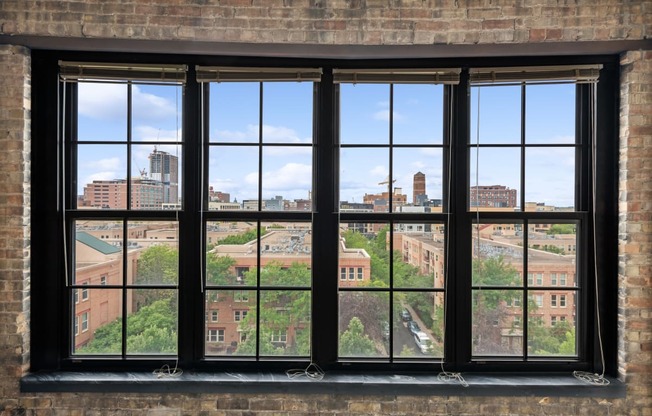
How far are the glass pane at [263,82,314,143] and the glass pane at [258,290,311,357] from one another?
3.42 feet

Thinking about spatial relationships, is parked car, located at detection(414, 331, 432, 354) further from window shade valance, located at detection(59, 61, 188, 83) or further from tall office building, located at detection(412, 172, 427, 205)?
window shade valance, located at detection(59, 61, 188, 83)

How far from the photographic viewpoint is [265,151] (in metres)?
2.67

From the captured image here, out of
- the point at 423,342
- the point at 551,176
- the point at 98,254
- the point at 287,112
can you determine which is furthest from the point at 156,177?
the point at 551,176

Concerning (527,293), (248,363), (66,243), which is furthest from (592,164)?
(66,243)

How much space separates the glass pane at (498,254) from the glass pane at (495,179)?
0.46 ft

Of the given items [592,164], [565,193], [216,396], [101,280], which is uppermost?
[592,164]

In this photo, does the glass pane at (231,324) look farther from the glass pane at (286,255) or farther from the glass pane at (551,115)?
the glass pane at (551,115)

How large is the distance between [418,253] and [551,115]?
1.29 m

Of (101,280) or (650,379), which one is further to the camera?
(101,280)

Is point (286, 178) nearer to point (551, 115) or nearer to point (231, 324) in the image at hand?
point (231, 324)

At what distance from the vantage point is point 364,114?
266cm

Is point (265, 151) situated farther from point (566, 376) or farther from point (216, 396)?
point (566, 376)

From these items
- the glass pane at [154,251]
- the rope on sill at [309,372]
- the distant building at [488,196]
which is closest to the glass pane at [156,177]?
→ the glass pane at [154,251]

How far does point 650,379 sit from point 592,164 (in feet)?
4.53
